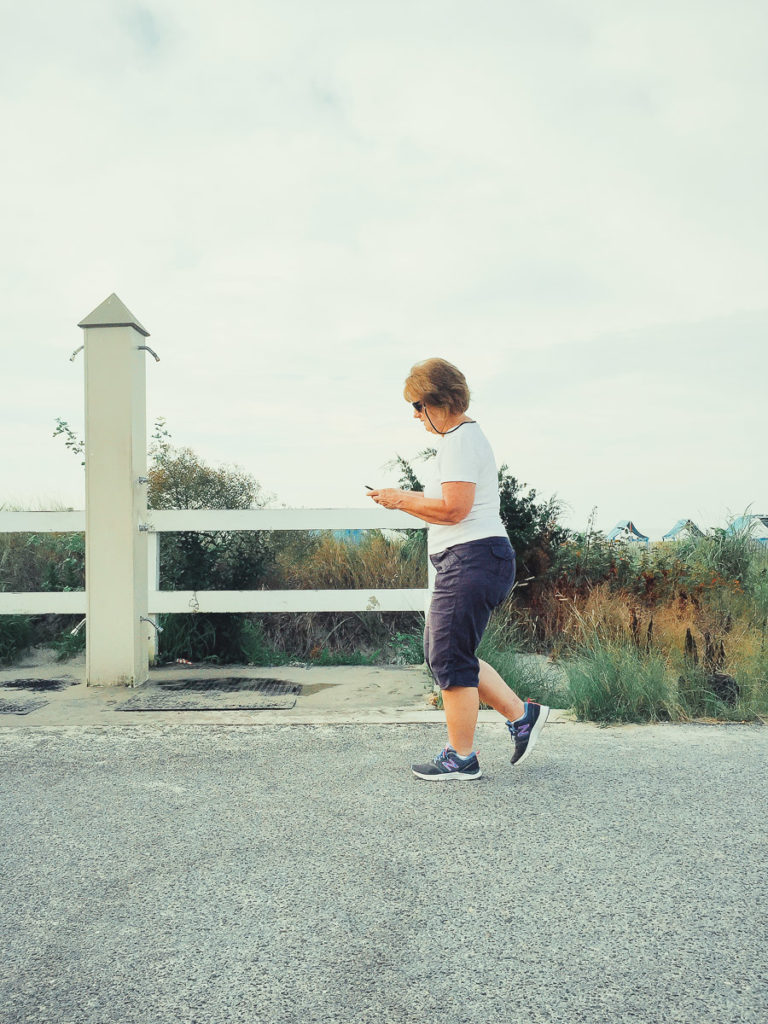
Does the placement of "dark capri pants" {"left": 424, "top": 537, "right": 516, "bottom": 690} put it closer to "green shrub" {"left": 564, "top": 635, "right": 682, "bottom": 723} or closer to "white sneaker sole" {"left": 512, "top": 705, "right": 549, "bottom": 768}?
"white sneaker sole" {"left": 512, "top": 705, "right": 549, "bottom": 768}

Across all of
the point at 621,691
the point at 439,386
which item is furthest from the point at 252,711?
the point at 439,386

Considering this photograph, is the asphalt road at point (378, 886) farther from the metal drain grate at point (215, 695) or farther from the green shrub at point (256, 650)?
the green shrub at point (256, 650)

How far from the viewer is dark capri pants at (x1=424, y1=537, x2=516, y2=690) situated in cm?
387

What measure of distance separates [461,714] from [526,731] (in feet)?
1.26

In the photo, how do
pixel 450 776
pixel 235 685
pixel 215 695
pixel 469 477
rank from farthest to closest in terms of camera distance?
pixel 235 685
pixel 215 695
pixel 450 776
pixel 469 477

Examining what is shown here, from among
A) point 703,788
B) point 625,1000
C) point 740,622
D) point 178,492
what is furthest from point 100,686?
point 740,622

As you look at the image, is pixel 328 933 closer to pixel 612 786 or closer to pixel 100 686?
pixel 612 786

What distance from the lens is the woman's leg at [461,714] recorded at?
3938 millimetres

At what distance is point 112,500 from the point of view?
241 inches

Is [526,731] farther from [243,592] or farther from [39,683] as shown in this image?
[39,683]

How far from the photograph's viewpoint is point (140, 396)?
6305 millimetres

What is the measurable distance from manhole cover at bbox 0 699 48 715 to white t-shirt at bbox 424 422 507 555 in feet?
9.97

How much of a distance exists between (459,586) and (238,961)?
1866mm

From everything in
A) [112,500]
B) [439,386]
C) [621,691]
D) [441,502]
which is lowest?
[621,691]
